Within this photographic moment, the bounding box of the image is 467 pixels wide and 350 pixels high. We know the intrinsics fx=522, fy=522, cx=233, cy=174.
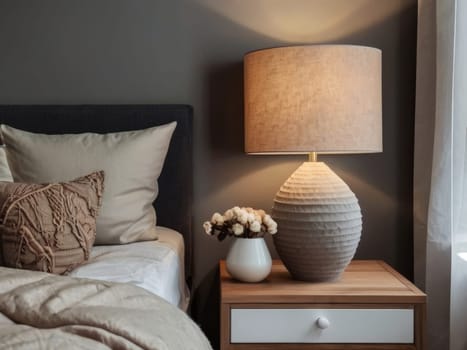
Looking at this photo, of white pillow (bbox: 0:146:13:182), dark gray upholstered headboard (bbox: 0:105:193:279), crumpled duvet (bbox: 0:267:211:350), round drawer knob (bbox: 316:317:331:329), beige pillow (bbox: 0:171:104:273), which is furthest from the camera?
dark gray upholstered headboard (bbox: 0:105:193:279)

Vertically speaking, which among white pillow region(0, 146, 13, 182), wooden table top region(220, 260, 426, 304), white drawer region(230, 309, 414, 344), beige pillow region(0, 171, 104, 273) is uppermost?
white pillow region(0, 146, 13, 182)

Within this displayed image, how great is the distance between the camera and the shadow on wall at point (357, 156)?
2.12 metres

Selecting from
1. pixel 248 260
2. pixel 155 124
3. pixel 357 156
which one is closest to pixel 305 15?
pixel 357 156

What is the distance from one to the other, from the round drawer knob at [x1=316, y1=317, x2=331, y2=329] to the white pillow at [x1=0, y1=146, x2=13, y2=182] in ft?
3.69

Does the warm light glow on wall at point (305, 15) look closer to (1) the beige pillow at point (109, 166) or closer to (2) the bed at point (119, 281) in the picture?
(2) the bed at point (119, 281)

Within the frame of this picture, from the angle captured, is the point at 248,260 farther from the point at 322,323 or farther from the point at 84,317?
the point at 84,317

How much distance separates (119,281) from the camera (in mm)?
1322

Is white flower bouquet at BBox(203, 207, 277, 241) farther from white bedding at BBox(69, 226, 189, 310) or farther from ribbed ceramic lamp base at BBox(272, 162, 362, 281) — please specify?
white bedding at BBox(69, 226, 189, 310)

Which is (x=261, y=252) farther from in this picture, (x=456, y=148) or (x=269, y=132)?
(x=456, y=148)

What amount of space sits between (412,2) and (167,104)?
1.08 metres

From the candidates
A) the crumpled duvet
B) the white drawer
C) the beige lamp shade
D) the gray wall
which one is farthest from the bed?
the beige lamp shade

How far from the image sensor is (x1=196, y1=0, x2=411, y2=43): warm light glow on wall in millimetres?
2119

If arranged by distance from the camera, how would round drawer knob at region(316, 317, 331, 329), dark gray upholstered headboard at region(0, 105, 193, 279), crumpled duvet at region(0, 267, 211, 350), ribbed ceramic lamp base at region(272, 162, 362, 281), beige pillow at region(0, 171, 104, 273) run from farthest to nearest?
dark gray upholstered headboard at region(0, 105, 193, 279), ribbed ceramic lamp base at region(272, 162, 362, 281), round drawer knob at region(316, 317, 331, 329), beige pillow at region(0, 171, 104, 273), crumpled duvet at region(0, 267, 211, 350)

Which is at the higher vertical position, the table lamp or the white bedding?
the table lamp
